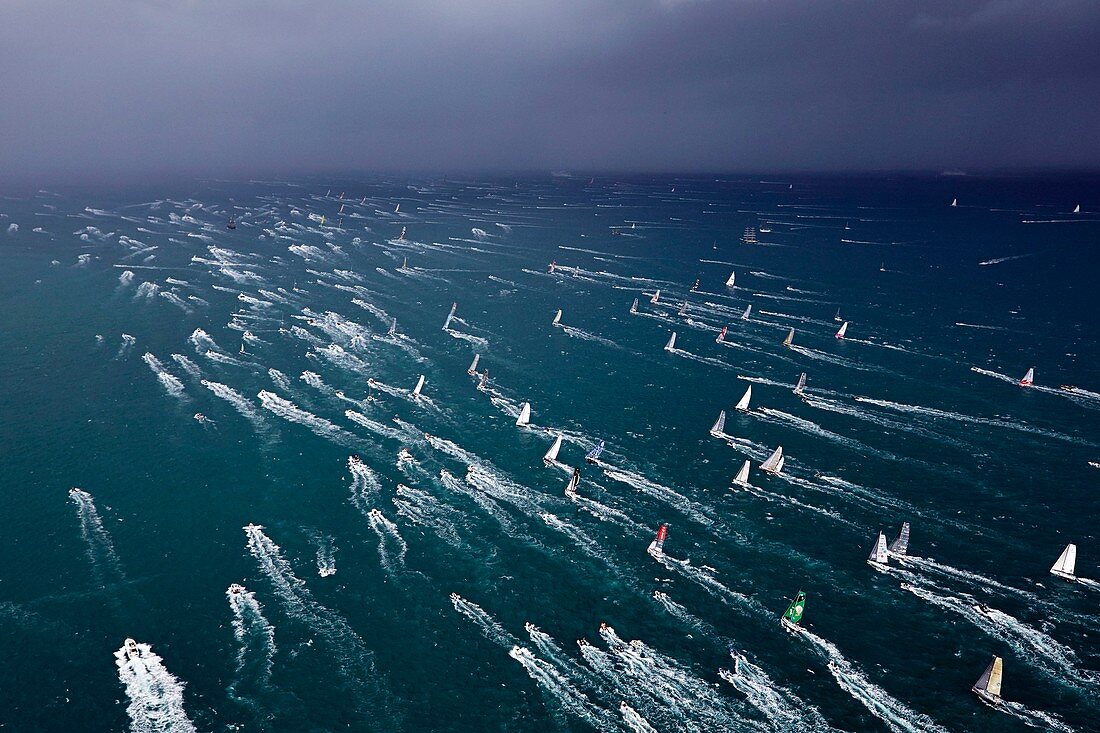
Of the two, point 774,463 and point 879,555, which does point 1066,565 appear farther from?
point 774,463

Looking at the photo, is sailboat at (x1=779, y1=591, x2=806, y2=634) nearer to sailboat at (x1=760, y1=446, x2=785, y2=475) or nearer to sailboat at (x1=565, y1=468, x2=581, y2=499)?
sailboat at (x1=760, y1=446, x2=785, y2=475)

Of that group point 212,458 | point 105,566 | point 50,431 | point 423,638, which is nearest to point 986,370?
point 423,638

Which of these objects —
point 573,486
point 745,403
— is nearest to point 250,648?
point 573,486

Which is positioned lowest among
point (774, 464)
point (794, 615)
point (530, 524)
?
point (530, 524)

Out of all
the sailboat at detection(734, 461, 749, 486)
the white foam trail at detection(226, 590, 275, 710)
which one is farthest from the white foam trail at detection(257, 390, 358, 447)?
the sailboat at detection(734, 461, 749, 486)

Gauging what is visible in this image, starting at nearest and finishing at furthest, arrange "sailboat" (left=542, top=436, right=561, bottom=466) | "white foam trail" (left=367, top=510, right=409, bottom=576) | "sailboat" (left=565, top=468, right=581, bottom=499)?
"white foam trail" (left=367, top=510, right=409, bottom=576) < "sailboat" (left=565, top=468, right=581, bottom=499) < "sailboat" (left=542, top=436, right=561, bottom=466)

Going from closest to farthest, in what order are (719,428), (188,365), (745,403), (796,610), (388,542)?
(796,610) < (388,542) < (719,428) < (745,403) < (188,365)

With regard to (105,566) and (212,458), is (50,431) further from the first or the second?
(105,566)
